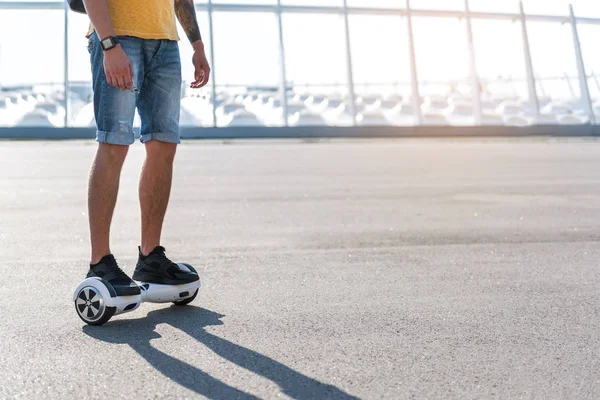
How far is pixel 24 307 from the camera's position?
2125mm

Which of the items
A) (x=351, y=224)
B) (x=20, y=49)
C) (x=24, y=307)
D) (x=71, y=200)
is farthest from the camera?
(x=20, y=49)

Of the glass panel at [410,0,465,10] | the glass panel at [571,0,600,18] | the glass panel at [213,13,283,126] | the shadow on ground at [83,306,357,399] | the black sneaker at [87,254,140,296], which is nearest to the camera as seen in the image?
the shadow on ground at [83,306,357,399]

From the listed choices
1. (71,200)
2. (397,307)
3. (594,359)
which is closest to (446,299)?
(397,307)

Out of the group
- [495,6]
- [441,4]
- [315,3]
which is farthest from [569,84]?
[315,3]

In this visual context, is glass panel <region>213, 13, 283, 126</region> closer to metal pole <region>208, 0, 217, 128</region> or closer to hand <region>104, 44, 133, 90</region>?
metal pole <region>208, 0, 217, 128</region>

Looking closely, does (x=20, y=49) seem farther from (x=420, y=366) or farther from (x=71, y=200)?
(x=420, y=366)

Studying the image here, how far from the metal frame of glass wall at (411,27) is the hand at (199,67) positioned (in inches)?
587

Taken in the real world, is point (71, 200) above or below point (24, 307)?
above

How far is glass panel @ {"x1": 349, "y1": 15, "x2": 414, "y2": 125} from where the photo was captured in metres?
18.9

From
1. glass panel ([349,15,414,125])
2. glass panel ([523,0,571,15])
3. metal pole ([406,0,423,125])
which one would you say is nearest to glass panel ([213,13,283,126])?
glass panel ([349,15,414,125])

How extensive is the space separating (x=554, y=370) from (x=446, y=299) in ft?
2.27

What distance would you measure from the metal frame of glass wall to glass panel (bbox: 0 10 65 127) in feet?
0.55

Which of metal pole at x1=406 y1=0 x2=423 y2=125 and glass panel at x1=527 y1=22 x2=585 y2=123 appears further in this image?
glass panel at x1=527 y1=22 x2=585 y2=123

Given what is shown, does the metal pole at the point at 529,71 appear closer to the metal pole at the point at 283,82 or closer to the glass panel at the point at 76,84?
the metal pole at the point at 283,82
